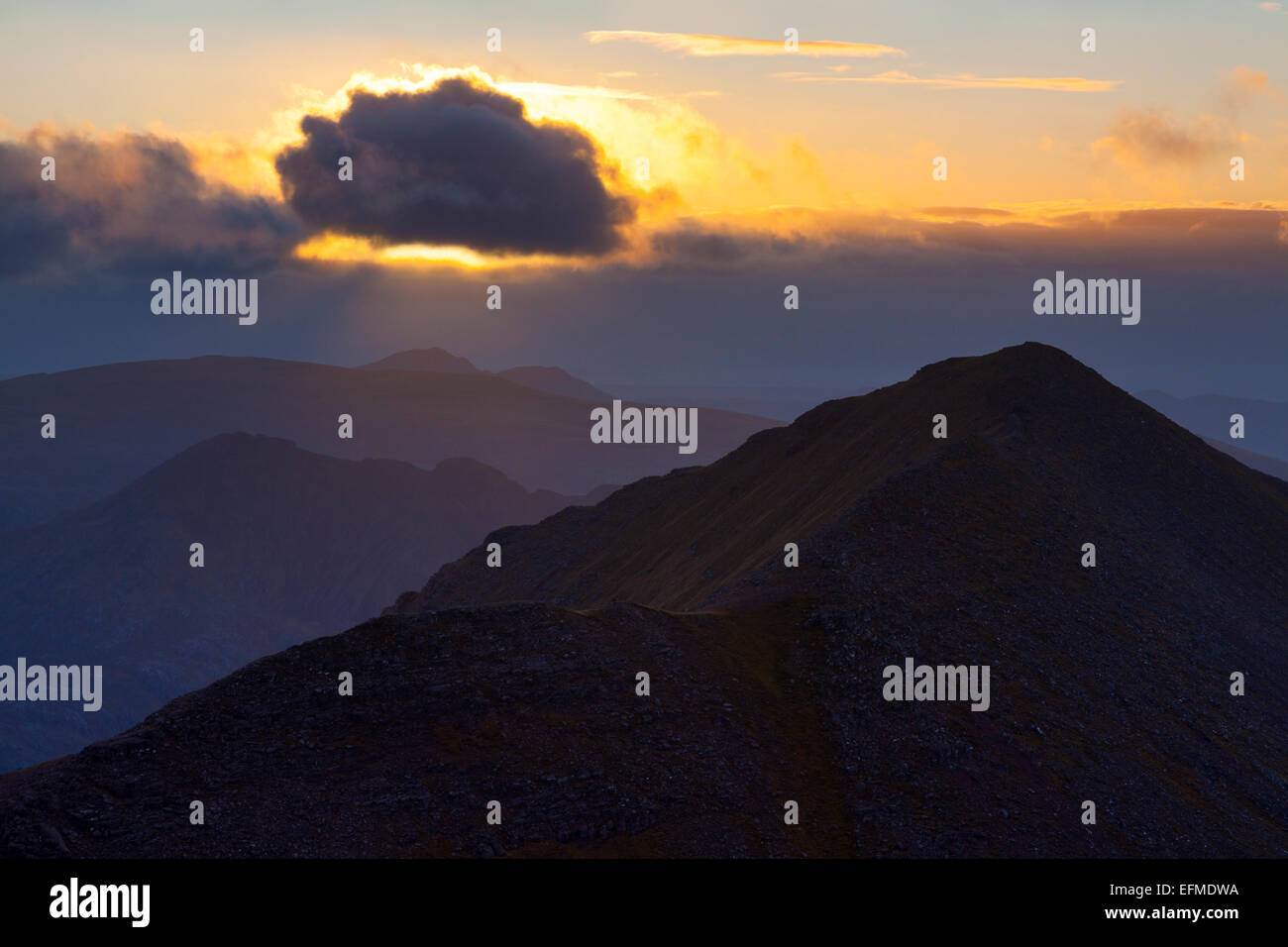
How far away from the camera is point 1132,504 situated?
7775 cm

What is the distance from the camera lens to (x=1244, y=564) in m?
77.4

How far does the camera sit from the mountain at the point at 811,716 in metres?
44.3

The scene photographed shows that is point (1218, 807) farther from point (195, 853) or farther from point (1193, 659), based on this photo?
point (195, 853)

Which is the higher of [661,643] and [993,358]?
[993,358]

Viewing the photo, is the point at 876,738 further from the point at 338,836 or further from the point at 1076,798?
the point at 338,836

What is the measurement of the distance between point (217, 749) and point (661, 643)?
2011 cm

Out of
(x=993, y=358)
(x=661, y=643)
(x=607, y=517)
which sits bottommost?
(x=661, y=643)

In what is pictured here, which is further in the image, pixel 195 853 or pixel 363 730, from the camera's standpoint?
pixel 363 730

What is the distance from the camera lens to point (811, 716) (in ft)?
173

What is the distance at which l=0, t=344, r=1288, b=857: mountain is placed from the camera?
44.3 metres

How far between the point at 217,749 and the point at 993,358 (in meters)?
66.6

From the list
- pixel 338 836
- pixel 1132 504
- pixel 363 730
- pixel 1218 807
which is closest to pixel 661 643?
pixel 363 730
